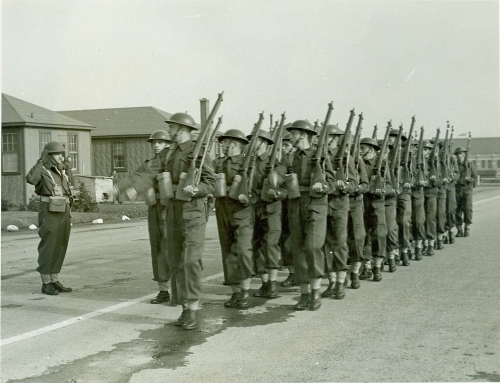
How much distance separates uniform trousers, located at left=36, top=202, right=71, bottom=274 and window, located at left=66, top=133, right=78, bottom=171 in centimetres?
2290

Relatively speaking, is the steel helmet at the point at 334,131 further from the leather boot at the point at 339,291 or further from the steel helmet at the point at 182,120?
the steel helmet at the point at 182,120

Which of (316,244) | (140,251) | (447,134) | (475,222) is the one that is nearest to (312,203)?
(316,244)

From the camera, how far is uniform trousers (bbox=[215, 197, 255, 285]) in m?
7.77

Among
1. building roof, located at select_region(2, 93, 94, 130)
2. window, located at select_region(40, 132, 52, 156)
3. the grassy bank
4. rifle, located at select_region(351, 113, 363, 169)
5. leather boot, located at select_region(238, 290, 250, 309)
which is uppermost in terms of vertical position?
building roof, located at select_region(2, 93, 94, 130)

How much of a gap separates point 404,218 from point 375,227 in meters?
1.60

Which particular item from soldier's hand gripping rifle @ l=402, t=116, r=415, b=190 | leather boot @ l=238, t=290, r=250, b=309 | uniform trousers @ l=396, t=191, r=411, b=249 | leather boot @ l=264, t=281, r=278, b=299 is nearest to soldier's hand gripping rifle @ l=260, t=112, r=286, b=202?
leather boot @ l=264, t=281, r=278, b=299

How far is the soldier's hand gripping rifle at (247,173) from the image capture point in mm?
7840

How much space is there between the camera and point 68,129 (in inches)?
1206

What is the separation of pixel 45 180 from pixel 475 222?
50.3 feet

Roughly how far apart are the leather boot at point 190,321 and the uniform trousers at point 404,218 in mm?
5620

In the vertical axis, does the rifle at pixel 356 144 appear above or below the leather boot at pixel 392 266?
above

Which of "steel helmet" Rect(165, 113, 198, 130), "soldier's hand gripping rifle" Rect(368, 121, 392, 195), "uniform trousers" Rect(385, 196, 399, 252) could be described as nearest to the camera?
"steel helmet" Rect(165, 113, 198, 130)

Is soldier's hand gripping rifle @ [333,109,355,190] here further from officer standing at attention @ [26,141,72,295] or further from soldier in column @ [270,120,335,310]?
officer standing at attention @ [26,141,72,295]

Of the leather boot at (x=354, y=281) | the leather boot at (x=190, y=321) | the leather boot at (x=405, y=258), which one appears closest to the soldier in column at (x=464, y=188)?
the leather boot at (x=405, y=258)
